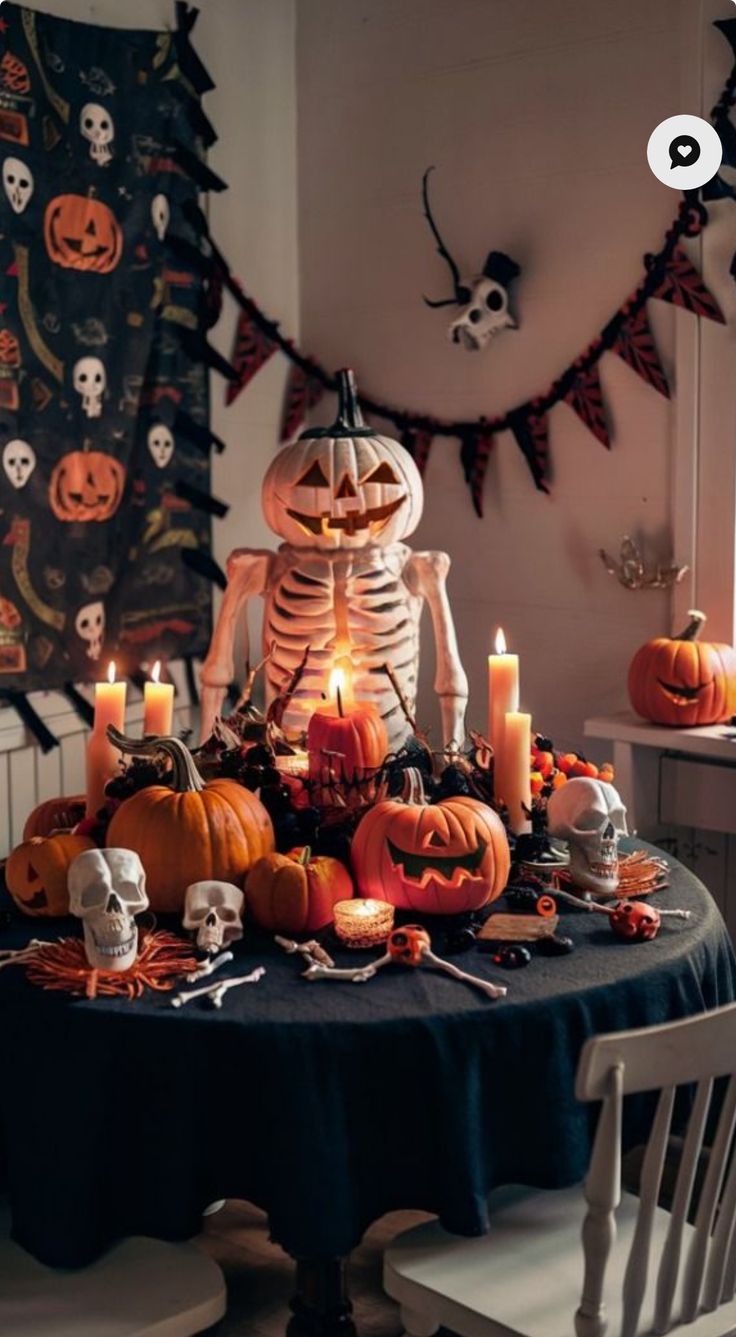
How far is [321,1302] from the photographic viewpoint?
1894mm

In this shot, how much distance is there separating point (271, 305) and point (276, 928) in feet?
8.23

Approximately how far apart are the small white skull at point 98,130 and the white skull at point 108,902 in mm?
2168

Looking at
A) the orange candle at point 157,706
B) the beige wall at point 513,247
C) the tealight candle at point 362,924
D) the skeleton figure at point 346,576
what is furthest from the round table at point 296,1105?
the beige wall at point 513,247

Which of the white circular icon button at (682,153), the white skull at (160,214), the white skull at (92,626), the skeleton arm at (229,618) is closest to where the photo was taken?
the white circular icon button at (682,153)

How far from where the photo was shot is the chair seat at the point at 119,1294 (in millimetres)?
1615

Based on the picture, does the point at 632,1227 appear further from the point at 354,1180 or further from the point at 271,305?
the point at 271,305

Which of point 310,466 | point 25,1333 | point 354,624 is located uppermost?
point 310,466

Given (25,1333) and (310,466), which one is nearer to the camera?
(25,1333)

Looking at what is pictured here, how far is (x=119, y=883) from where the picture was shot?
1801 millimetres

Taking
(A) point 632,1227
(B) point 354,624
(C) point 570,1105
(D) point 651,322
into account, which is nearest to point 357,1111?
(C) point 570,1105

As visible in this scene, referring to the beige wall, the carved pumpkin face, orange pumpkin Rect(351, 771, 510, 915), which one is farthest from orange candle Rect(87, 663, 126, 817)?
the beige wall

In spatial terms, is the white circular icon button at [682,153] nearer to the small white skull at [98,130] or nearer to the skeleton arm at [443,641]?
the skeleton arm at [443,641]

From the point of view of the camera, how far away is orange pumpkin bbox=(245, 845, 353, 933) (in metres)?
1.92

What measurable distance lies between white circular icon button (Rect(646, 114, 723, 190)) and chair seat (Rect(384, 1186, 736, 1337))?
70.2 inches
